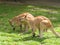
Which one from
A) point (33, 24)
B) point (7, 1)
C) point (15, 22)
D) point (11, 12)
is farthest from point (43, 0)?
point (33, 24)

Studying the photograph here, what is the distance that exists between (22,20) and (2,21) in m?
3.50

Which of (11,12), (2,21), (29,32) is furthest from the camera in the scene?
(11,12)

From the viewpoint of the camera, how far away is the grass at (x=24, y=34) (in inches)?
395

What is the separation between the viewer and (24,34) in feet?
38.0

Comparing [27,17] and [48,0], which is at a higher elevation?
[27,17]

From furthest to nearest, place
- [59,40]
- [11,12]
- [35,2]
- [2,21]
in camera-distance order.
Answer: [35,2]
[11,12]
[2,21]
[59,40]

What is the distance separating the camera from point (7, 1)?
22781mm

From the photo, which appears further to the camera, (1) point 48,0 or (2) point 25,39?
(1) point 48,0

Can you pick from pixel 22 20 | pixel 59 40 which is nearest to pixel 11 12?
pixel 22 20

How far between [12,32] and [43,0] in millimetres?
11598

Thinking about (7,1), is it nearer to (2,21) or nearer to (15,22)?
(2,21)

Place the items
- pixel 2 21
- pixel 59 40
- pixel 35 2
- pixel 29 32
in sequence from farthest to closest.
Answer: pixel 35 2 → pixel 2 21 → pixel 29 32 → pixel 59 40

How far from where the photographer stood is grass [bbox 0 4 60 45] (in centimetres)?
1003

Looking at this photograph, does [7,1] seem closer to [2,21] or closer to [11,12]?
[11,12]
